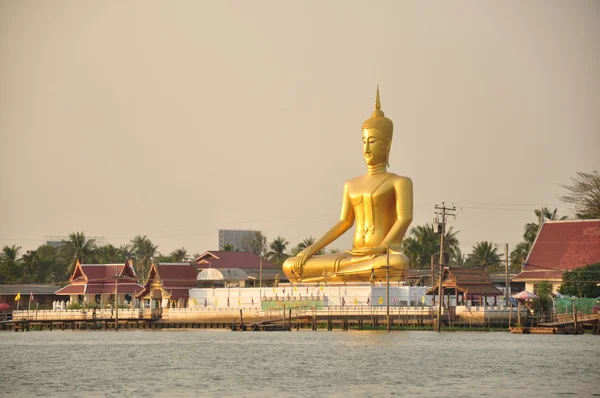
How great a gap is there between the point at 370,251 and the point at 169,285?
21.2 meters

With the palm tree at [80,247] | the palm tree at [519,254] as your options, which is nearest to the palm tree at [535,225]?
the palm tree at [519,254]

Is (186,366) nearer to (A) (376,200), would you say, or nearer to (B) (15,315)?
(A) (376,200)

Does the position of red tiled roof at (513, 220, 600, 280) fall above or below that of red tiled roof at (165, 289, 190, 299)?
above

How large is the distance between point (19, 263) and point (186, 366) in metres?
70.4

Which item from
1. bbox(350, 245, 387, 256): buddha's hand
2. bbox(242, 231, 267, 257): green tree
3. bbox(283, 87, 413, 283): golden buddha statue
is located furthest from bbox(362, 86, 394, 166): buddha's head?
bbox(242, 231, 267, 257): green tree

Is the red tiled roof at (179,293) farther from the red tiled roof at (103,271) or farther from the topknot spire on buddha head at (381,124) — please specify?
the topknot spire on buddha head at (381,124)

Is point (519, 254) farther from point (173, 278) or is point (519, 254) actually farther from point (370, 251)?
point (370, 251)

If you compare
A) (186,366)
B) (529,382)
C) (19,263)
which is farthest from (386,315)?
(19,263)

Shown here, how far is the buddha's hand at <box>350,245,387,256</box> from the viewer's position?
223 ft

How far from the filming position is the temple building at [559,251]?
7606cm

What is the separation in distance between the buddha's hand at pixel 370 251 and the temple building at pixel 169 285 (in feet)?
A: 60.2

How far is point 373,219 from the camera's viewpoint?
227 ft

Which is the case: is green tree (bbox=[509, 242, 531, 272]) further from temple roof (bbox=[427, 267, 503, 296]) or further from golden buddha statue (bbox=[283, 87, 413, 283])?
golden buddha statue (bbox=[283, 87, 413, 283])

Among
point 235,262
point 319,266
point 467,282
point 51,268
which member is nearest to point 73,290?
point 235,262
